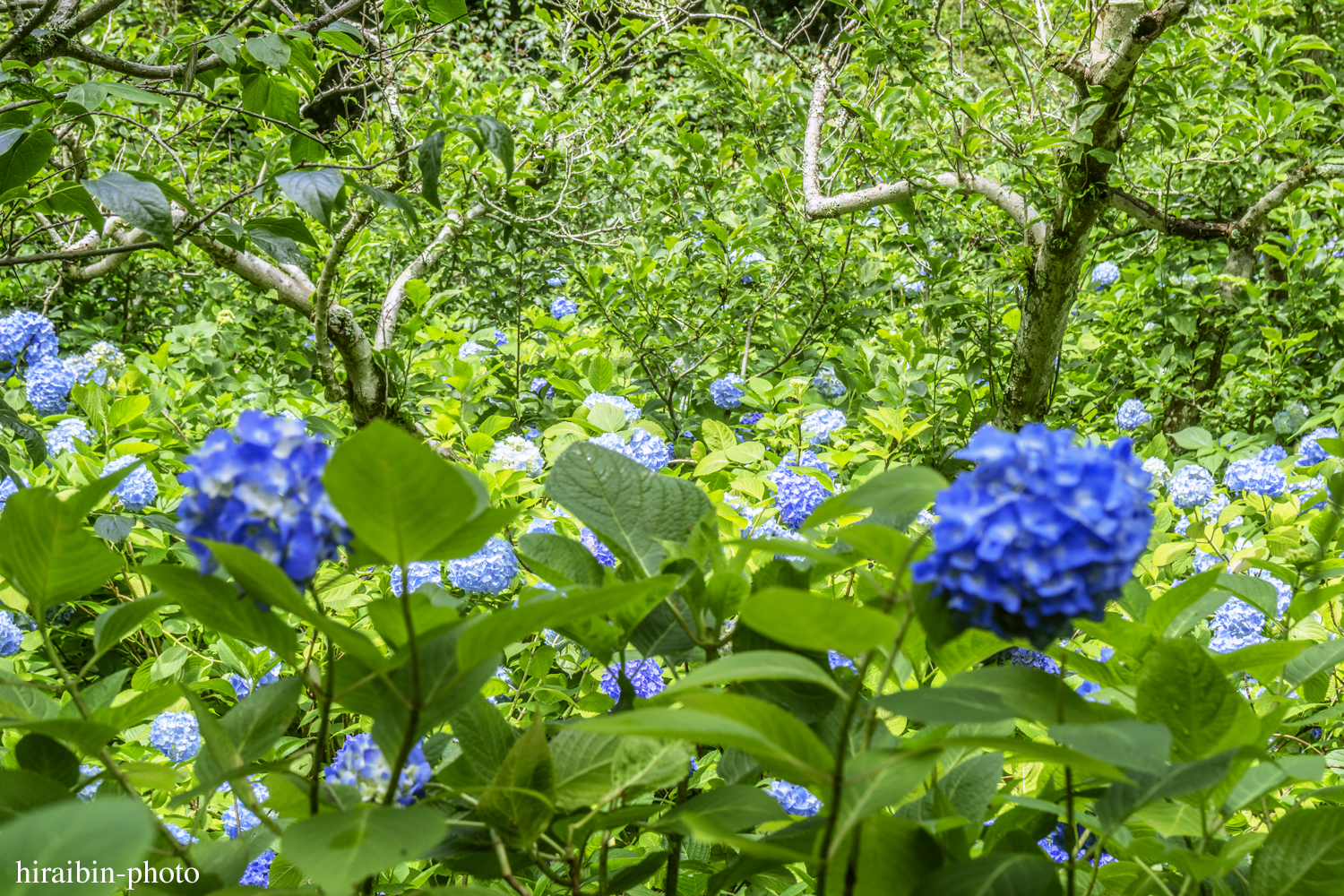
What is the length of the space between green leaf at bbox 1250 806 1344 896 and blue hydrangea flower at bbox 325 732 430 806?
61 centimetres

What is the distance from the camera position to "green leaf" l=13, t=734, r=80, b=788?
646 millimetres

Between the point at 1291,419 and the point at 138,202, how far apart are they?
11.5 ft

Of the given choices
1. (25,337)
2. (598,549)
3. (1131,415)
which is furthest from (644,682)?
(25,337)

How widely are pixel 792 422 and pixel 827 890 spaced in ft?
5.46

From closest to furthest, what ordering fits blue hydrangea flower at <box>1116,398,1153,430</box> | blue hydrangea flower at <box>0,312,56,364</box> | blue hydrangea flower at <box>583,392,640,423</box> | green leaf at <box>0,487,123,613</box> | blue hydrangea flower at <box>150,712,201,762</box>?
green leaf at <box>0,487,123,613</box> → blue hydrangea flower at <box>150,712,201,762</box> → blue hydrangea flower at <box>583,392,640,423</box> → blue hydrangea flower at <box>0,312,56,364</box> → blue hydrangea flower at <box>1116,398,1153,430</box>

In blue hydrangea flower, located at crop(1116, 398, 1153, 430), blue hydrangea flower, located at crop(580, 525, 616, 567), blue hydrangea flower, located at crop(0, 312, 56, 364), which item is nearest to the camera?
blue hydrangea flower, located at crop(580, 525, 616, 567)

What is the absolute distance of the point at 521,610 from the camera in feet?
1.71

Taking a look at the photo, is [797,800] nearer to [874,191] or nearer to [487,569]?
[487,569]

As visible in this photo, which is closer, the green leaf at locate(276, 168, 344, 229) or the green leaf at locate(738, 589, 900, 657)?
the green leaf at locate(738, 589, 900, 657)

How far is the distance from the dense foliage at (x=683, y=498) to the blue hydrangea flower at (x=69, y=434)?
0.06 feet

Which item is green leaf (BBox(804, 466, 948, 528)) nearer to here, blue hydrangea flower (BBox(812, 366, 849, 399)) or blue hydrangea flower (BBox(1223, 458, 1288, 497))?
blue hydrangea flower (BBox(1223, 458, 1288, 497))

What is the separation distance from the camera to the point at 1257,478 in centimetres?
239

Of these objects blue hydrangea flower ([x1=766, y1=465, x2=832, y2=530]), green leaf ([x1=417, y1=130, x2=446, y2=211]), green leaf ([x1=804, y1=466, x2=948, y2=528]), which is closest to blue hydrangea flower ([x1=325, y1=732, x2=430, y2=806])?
green leaf ([x1=804, y1=466, x2=948, y2=528])

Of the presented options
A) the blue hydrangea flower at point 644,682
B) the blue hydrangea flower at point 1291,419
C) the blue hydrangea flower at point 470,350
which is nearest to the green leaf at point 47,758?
the blue hydrangea flower at point 644,682
